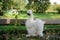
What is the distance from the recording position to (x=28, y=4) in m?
18.4

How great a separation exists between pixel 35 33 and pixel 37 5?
1142 centimetres

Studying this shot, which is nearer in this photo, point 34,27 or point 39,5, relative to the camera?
point 34,27

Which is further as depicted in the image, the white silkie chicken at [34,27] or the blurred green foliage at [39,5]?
the blurred green foliage at [39,5]

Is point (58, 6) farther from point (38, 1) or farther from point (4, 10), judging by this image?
point (4, 10)

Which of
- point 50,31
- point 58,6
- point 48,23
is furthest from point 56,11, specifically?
point 50,31

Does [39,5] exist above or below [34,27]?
below

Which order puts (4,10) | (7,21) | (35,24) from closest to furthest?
(35,24) → (7,21) → (4,10)

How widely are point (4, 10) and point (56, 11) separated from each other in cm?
578

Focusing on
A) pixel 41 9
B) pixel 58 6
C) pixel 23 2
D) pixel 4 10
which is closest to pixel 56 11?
pixel 58 6

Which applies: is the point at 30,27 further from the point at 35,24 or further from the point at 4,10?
the point at 4,10

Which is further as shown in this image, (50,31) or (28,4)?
(28,4)

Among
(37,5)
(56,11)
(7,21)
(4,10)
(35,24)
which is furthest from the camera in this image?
(56,11)

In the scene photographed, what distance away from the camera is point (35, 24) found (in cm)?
679

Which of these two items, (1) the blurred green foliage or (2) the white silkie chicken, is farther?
(1) the blurred green foliage
